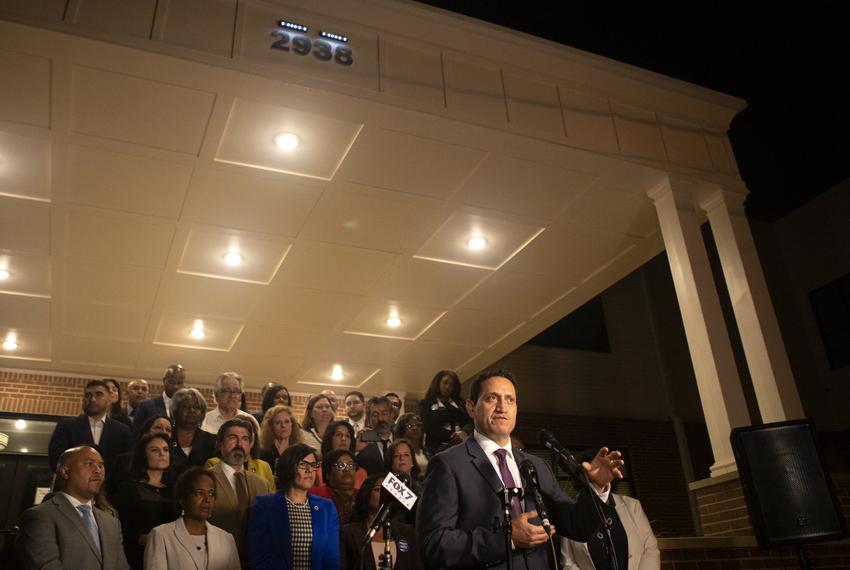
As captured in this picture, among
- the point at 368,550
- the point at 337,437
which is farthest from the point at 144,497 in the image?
the point at 337,437

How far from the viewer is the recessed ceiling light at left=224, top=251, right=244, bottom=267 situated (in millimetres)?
7109

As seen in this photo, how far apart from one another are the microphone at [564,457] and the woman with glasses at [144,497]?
117 inches

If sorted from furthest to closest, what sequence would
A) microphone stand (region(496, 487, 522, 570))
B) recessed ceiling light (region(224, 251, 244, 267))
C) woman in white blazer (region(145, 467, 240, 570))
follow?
recessed ceiling light (region(224, 251, 244, 267)) < woman in white blazer (region(145, 467, 240, 570)) < microphone stand (region(496, 487, 522, 570))

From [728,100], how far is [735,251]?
1615 millimetres

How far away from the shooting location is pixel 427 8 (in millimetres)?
5566

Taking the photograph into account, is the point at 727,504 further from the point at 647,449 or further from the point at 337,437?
the point at 647,449

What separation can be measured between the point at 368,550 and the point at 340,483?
0.78 metres

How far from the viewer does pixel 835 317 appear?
13445 millimetres

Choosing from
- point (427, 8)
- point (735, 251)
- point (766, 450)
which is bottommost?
point (766, 450)

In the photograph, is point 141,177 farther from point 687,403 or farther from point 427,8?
point 687,403

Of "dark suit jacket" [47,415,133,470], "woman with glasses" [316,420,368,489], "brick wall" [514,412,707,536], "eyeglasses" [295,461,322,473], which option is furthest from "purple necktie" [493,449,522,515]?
"brick wall" [514,412,707,536]

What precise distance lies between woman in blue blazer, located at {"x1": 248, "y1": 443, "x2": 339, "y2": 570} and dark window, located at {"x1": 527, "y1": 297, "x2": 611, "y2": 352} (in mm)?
8575

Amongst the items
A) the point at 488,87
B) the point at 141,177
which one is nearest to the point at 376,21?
the point at 488,87

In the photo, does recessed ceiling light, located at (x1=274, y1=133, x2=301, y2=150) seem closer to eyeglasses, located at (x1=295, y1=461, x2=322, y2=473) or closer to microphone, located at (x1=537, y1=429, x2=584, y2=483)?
eyeglasses, located at (x1=295, y1=461, x2=322, y2=473)
